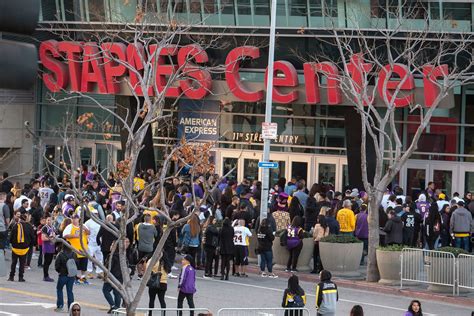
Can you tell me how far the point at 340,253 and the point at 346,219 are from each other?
1.44 metres

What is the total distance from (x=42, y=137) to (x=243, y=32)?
12.9 m

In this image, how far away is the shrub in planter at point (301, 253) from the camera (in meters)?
27.2

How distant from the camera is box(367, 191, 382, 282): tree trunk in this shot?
84.4 feet

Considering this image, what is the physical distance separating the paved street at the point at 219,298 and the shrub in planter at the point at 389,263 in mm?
787

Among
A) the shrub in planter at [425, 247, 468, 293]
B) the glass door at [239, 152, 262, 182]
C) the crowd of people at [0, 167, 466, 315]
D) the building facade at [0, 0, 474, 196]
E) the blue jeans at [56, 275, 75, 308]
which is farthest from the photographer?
the glass door at [239, 152, 262, 182]

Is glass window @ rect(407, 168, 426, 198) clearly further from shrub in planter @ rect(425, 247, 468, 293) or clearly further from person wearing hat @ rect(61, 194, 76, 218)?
person wearing hat @ rect(61, 194, 76, 218)

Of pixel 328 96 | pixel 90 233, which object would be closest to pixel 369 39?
pixel 328 96

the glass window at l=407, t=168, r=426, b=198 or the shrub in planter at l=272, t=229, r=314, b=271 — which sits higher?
the glass window at l=407, t=168, r=426, b=198

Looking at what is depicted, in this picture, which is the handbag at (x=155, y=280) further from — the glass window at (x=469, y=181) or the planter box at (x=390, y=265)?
the glass window at (x=469, y=181)

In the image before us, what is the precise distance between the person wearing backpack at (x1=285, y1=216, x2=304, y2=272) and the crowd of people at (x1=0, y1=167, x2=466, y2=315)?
25 millimetres

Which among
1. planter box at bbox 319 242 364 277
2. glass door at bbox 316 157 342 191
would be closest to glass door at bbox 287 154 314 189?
glass door at bbox 316 157 342 191

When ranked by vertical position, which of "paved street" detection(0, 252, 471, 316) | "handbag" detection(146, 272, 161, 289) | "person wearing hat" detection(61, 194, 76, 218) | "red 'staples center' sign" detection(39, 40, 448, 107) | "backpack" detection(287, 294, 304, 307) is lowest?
"paved street" detection(0, 252, 471, 316)

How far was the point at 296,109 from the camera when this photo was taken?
42562 mm

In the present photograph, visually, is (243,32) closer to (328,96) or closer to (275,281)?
(328,96)
